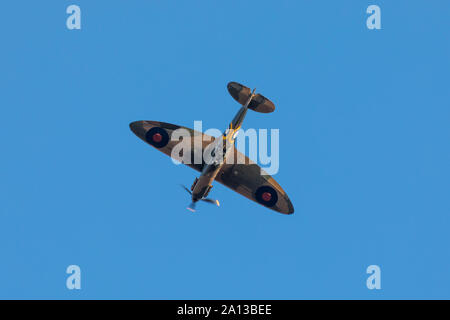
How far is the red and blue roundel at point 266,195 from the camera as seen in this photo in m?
50.2

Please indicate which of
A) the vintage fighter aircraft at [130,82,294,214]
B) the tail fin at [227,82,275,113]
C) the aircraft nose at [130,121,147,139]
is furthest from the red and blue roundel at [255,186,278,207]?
the aircraft nose at [130,121,147,139]

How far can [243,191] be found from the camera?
164 ft

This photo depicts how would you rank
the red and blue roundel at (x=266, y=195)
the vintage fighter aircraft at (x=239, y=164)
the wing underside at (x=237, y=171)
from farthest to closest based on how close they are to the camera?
the red and blue roundel at (x=266, y=195)
the wing underside at (x=237, y=171)
the vintage fighter aircraft at (x=239, y=164)

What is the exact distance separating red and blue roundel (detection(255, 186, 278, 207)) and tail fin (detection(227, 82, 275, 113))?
617 centimetres

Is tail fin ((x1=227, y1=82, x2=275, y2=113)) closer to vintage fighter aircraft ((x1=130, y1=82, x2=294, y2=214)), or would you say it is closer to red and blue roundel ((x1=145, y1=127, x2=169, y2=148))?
vintage fighter aircraft ((x1=130, y1=82, x2=294, y2=214))

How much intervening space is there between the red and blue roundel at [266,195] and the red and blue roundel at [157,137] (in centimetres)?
831

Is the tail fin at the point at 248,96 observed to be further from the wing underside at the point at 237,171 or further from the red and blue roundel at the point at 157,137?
the red and blue roundel at the point at 157,137

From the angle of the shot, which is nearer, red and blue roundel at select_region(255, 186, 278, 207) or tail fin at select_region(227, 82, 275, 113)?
tail fin at select_region(227, 82, 275, 113)

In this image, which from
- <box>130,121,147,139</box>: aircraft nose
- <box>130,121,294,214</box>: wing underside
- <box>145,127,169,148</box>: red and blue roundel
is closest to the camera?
<box>130,121,294,214</box>: wing underside

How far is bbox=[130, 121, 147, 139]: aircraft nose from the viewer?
50.4m

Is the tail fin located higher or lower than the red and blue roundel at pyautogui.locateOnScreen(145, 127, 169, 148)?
higher

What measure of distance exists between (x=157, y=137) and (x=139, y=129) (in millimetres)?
1612

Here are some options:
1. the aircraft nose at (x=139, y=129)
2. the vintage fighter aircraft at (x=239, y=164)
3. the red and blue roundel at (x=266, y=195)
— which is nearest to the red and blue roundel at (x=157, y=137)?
the vintage fighter aircraft at (x=239, y=164)
